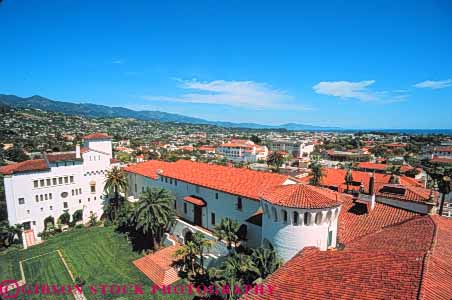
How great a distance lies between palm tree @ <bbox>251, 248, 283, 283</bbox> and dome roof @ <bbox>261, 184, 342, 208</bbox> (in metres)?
3.98

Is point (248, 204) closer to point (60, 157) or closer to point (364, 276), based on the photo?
point (364, 276)

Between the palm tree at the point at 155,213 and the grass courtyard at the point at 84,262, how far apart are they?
4011 mm

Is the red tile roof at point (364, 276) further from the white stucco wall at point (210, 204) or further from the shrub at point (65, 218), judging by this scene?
the shrub at point (65, 218)

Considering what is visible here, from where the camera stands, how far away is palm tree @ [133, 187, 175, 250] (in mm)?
30594

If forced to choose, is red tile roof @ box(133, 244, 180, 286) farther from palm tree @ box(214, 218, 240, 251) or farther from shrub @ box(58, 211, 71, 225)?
shrub @ box(58, 211, 71, 225)

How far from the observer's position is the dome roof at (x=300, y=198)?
20.2 m

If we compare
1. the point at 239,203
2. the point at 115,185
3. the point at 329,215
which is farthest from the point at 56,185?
the point at 329,215

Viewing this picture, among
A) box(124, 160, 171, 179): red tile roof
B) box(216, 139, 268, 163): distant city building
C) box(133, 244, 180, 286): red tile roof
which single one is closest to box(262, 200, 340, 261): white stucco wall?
box(133, 244, 180, 286): red tile roof

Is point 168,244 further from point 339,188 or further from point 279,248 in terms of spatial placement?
point 339,188

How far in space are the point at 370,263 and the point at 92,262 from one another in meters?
30.8

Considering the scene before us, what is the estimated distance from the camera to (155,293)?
81.0ft

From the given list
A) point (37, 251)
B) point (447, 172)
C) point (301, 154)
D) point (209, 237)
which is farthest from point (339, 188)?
point (301, 154)

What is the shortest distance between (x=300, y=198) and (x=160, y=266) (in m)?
17.1

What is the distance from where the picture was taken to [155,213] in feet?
100
